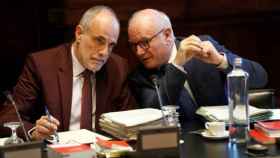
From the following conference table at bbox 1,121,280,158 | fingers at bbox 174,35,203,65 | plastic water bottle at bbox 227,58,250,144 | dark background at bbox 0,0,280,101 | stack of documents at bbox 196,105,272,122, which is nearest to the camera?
conference table at bbox 1,121,280,158

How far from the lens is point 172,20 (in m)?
4.21

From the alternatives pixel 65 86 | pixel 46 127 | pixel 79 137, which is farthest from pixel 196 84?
pixel 46 127

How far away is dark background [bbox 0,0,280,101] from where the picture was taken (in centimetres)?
399

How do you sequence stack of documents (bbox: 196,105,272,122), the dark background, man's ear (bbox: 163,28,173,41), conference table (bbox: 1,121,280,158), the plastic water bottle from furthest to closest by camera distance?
the dark background, man's ear (bbox: 163,28,173,41), stack of documents (bbox: 196,105,272,122), the plastic water bottle, conference table (bbox: 1,121,280,158)

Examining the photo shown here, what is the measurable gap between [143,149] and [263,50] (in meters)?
2.85

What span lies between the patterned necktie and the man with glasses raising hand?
25 centimetres

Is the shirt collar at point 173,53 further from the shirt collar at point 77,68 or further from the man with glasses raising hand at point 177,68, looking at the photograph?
the shirt collar at point 77,68

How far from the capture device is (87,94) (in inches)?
105

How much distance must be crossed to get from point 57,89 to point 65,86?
0.04 m

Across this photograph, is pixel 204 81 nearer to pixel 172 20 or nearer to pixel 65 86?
pixel 65 86

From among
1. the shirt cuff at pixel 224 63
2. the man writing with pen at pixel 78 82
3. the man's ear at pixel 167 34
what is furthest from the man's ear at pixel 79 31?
the shirt cuff at pixel 224 63

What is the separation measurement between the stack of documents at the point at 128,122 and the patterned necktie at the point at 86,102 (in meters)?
0.33

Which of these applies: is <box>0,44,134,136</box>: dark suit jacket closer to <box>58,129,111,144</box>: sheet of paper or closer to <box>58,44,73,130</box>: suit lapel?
<box>58,44,73,130</box>: suit lapel

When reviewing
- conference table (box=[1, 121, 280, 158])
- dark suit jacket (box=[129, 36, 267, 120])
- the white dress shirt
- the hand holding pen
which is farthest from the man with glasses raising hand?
the hand holding pen
